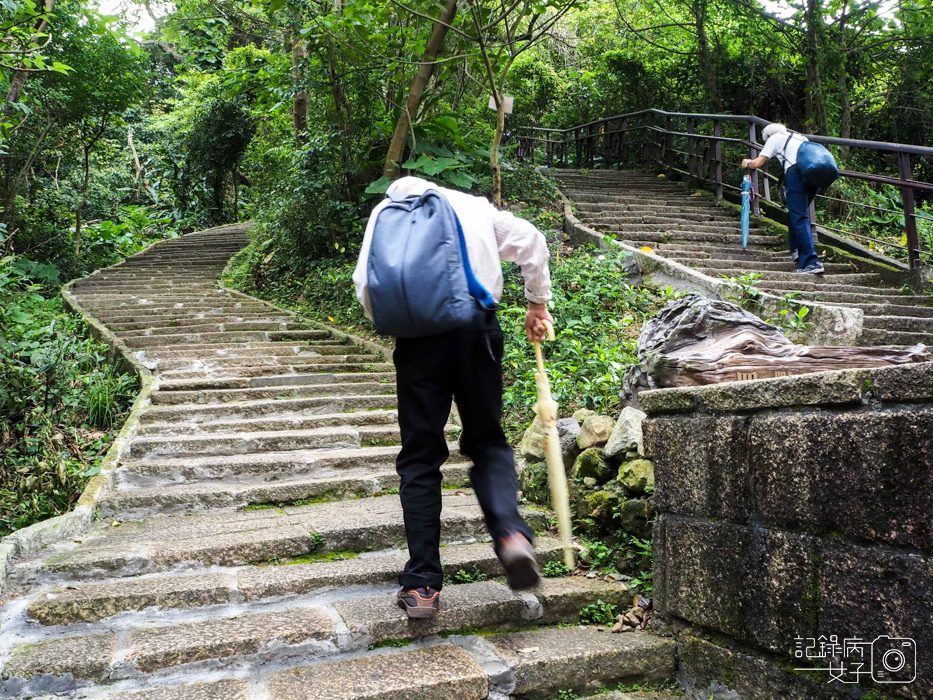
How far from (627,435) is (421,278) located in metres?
1.56

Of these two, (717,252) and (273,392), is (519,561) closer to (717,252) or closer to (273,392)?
(273,392)

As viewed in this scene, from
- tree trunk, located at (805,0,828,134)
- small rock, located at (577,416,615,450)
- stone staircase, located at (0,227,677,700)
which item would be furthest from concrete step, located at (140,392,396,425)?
tree trunk, located at (805,0,828,134)

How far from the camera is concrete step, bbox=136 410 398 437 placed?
4770 millimetres

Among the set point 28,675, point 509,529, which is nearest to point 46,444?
point 28,675

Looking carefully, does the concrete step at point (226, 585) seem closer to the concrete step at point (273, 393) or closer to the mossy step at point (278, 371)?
the concrete step at point (273, 393)

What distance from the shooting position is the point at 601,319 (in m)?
6.10

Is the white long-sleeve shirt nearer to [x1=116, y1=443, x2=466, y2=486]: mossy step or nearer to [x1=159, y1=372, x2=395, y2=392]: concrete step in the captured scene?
[x1=116, y1=443, x2=466, y2=486]: mossy step

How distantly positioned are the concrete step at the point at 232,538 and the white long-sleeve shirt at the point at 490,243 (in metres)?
1.26

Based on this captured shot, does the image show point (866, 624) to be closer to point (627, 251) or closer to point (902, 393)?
point (902, 393)

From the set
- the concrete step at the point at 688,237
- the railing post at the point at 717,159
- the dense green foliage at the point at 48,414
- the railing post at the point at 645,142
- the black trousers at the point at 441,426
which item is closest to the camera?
the black trousers at the point at 441,426

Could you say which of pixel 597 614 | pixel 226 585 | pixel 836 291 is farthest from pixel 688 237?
pixel 226 585

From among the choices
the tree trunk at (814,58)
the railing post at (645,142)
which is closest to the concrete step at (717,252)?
the tree trunk at (814,58)

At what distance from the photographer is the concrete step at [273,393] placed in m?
5.45

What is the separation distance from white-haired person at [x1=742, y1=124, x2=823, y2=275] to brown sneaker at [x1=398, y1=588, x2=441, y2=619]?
5.77 meters
